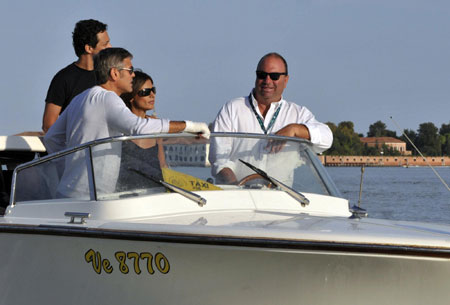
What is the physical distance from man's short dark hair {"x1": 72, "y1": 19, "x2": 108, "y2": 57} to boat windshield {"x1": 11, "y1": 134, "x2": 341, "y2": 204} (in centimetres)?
191

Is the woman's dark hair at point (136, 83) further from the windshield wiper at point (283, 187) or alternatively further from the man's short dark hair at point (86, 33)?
the man's short dark hair at point (86, 33)

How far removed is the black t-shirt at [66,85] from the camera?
6789mm

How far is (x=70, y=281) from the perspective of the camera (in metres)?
4.89

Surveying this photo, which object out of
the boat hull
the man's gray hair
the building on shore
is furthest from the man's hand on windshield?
the building on shore

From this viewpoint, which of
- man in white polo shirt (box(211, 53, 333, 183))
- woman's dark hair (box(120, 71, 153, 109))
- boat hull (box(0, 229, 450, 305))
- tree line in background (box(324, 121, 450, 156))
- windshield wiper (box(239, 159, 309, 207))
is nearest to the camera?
boat hull (box(0, 229, 450, 305))

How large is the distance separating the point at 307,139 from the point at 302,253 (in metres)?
1.57

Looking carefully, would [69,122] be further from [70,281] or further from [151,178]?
[70,281]

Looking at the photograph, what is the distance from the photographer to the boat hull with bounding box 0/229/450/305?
14.1ft

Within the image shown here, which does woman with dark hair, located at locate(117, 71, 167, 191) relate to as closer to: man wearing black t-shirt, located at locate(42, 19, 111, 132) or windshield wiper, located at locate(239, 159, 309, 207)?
windshield wiper, located at locate(239, 159, 309, 207)

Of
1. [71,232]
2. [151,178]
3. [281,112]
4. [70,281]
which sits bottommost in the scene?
[70,281]

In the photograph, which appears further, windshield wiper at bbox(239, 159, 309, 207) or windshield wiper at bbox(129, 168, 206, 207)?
windshield wiper at bbox(239, 159, 309, 207)

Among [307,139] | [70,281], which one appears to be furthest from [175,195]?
[307,139]

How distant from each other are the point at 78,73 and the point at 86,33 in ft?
1.13

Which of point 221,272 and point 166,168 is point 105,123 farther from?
point 221,272
